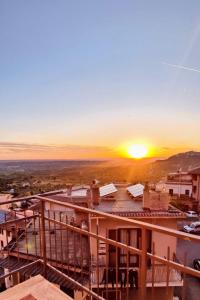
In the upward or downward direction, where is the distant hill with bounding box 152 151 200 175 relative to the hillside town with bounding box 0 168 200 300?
downward

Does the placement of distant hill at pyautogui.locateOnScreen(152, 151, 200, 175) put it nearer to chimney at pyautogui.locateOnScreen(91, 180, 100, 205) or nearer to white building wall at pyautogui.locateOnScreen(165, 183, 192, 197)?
white building wall at pyautogui.locateOnScreen(165, 183, 192, 197)

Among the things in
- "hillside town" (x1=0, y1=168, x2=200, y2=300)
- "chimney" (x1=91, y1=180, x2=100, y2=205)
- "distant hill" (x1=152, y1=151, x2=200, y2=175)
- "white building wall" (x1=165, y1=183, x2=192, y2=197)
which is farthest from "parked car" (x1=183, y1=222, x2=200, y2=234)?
"distant hill" (x1=152, y1=151, x2=200, y2=175)

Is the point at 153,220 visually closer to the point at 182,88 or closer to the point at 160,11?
the point at 182,88

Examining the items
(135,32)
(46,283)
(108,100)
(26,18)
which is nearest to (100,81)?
(108,100)

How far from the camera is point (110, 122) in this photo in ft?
47.5

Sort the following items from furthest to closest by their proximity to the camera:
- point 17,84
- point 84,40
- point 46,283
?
point 17,84 → point 84,40 → point 46,283

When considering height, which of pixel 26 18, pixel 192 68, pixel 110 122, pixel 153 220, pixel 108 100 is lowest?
pixel 153 220

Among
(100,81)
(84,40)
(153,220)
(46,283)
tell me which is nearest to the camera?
(46,283)

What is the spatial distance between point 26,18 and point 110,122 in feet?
30.4

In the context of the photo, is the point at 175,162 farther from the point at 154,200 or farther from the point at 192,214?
the point at 154,200

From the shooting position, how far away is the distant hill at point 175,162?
38.4 meters

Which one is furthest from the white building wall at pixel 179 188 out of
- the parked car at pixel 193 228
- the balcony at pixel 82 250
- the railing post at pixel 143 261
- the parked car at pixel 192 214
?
the railing post at pixel 143 261

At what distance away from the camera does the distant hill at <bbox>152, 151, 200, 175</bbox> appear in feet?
126

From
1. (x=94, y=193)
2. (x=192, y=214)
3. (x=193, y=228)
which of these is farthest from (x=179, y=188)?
(x=94, y=193)
